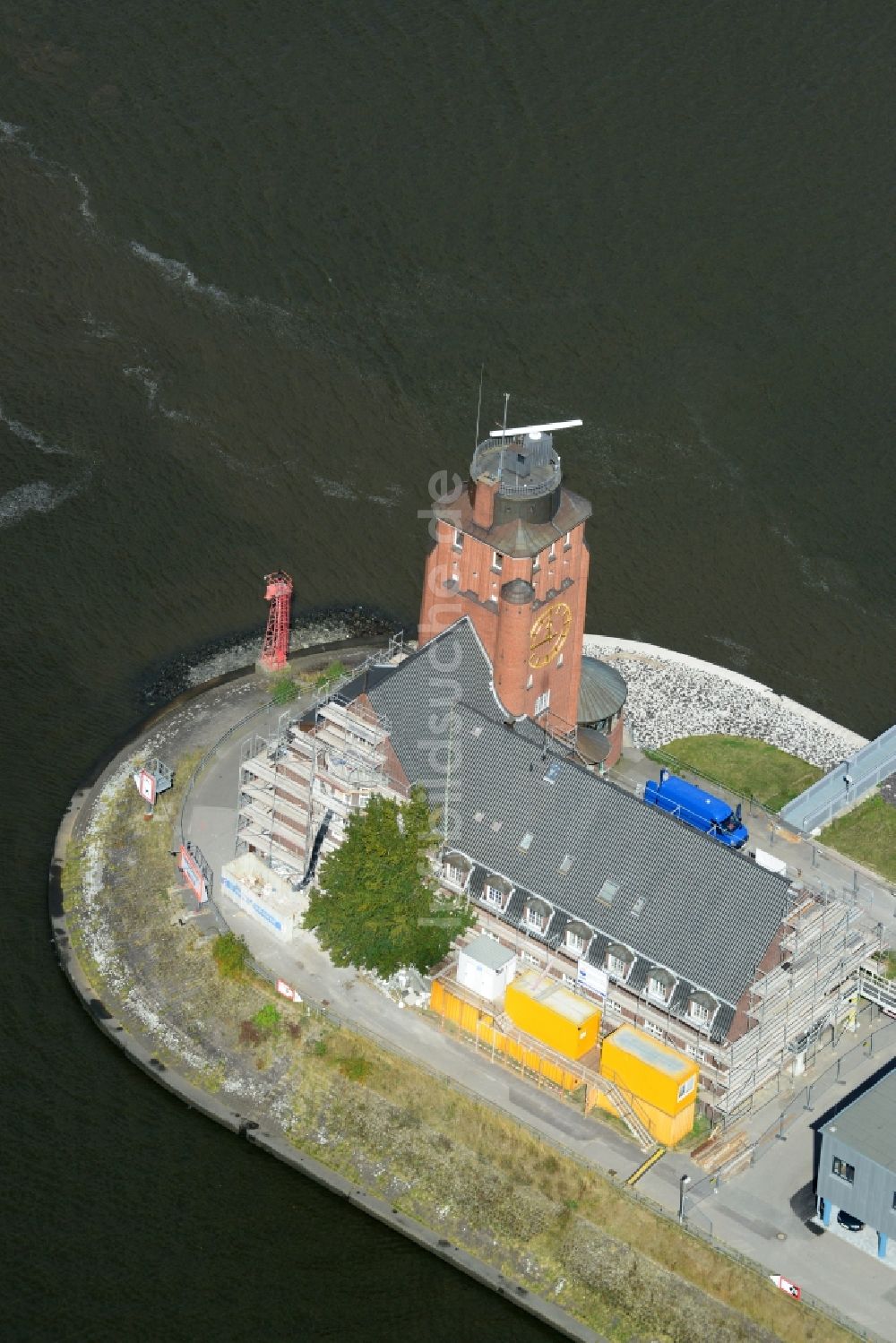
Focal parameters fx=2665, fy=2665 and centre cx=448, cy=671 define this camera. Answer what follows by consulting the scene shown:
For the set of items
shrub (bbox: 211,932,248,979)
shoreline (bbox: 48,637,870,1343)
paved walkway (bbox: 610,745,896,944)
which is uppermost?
paved walkway (bbox: 610,745,896,944)

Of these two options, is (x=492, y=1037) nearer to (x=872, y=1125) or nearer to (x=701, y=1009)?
(x=701, y=1009)

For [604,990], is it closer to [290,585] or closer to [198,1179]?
[198,1179]

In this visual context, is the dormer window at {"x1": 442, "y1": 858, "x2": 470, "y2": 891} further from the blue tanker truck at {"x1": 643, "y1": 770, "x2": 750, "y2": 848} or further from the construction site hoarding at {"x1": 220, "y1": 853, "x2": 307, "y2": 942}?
the blue tanker truck at {"x1": 643, "y1": 770, "x2": 750, "y2": 848}

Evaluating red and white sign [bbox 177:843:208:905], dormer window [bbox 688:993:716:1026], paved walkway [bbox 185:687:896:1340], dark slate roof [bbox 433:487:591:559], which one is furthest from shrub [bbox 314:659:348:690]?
dormer window [bbox 688:993:716:1026]

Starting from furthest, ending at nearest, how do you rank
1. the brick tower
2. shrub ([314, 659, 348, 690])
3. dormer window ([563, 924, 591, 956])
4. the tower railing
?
shrub ([314, 659, 348, 690]) → the brick tower → the tower railing → dormer window ([563, 924, 591, 956])

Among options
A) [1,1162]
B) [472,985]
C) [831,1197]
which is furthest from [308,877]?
[831,1197]

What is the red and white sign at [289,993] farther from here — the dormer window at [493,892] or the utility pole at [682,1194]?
the utility pole at [682,1194]

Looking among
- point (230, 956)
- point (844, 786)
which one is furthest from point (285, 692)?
point (844, 786)

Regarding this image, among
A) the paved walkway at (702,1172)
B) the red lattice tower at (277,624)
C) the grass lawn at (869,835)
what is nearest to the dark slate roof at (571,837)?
the paved walkway at (702,1172)
